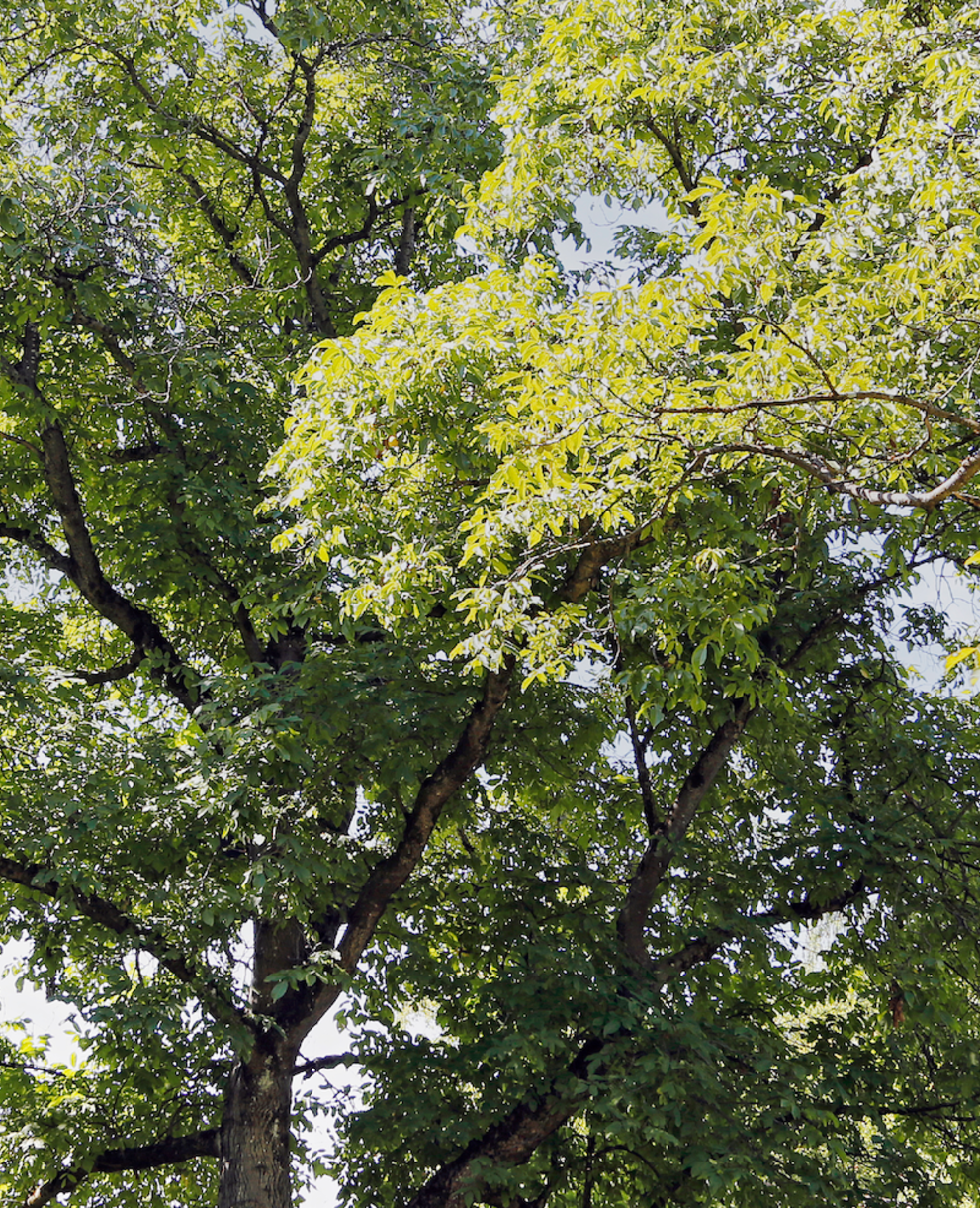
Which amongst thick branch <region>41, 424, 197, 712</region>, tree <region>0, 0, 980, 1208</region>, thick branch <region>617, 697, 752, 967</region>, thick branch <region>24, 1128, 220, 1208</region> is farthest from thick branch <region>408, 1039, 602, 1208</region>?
thick branch <region>41, 424, 197, 712</region>

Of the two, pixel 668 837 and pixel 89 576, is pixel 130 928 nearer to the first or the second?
pixel 89 576

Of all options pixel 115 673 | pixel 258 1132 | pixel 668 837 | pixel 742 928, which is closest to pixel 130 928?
pixel 258 1132

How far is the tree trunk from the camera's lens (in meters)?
7.46

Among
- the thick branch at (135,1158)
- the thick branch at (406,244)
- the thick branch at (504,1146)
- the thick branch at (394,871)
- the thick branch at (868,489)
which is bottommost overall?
the thick branch at (504,1146)

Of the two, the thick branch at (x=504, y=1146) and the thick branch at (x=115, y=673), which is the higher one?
the thick branch at (x=115, y=673)

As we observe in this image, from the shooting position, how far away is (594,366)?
5027mm

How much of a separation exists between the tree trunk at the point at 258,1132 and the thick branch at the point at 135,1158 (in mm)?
188

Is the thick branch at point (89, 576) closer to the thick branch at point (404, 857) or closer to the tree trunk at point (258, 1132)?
the thick branch at point (404, 857)

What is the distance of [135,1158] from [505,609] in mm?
5042

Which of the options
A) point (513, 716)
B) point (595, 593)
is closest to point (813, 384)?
point (595, 593)

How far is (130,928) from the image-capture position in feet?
22.9

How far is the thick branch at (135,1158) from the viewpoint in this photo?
309 inches

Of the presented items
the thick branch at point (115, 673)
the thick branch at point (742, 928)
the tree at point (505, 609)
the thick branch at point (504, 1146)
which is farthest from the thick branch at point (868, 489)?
the thick branch at point (115, 673)

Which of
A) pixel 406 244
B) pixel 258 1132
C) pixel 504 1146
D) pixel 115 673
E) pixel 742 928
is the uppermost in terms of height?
pixel 406 244
